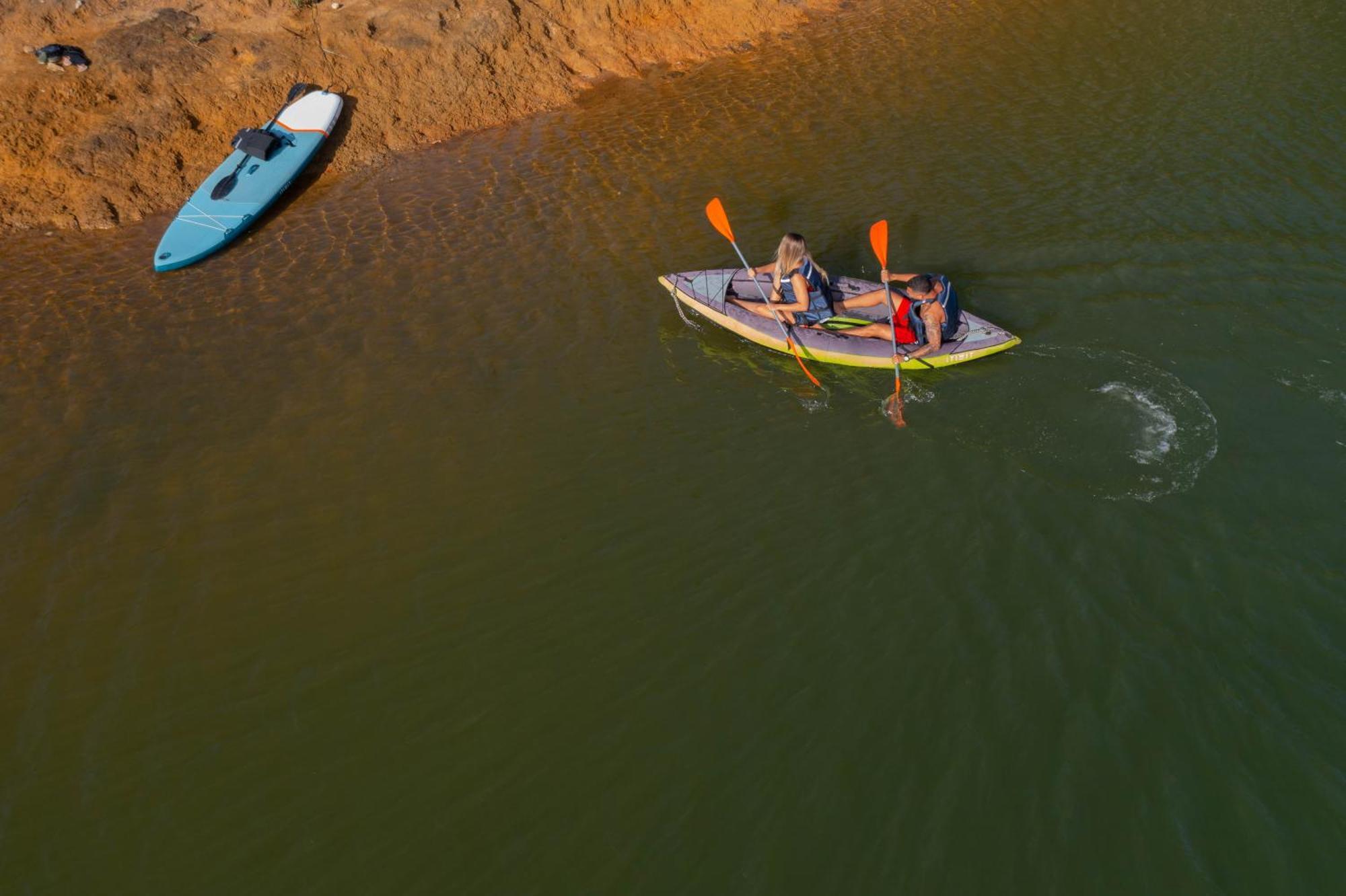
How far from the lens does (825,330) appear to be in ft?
36.2

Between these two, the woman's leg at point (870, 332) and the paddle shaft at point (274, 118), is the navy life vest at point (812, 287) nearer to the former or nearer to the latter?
the woman's leg at point (870, 332)

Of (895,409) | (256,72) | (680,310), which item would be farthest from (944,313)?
(256,72)

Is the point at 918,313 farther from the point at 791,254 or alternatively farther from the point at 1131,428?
the point at 1131,428

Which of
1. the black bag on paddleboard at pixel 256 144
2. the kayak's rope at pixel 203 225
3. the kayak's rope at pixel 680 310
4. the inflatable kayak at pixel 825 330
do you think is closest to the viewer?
the inflatable kayak at pixel 825 330

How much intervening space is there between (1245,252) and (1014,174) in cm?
380

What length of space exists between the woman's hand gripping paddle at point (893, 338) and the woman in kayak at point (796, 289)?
0.82 m

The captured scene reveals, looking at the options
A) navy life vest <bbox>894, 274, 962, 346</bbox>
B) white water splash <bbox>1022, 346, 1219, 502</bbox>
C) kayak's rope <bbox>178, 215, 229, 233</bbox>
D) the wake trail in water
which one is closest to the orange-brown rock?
kayak's rope <bbox>178, 215, 229, 233</bbox>

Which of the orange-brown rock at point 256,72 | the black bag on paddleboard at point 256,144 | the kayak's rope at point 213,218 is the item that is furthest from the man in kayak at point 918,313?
the black bag on paddleboard at point 256,144

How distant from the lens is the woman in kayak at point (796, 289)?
425 inches

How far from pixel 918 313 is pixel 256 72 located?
13.6m

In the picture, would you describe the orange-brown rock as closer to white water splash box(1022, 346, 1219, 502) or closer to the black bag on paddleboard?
the black bag on paddleboard

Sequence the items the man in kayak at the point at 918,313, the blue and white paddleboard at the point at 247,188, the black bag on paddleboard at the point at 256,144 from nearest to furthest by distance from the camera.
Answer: the man in kayak at the point at 918,313, the blue and white paddleboard at the point at 247,188, the black bag on paddleboard at the point at 256,144

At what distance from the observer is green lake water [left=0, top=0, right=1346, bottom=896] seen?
6.50 m

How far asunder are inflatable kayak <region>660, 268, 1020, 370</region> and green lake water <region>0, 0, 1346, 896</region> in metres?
0.29
